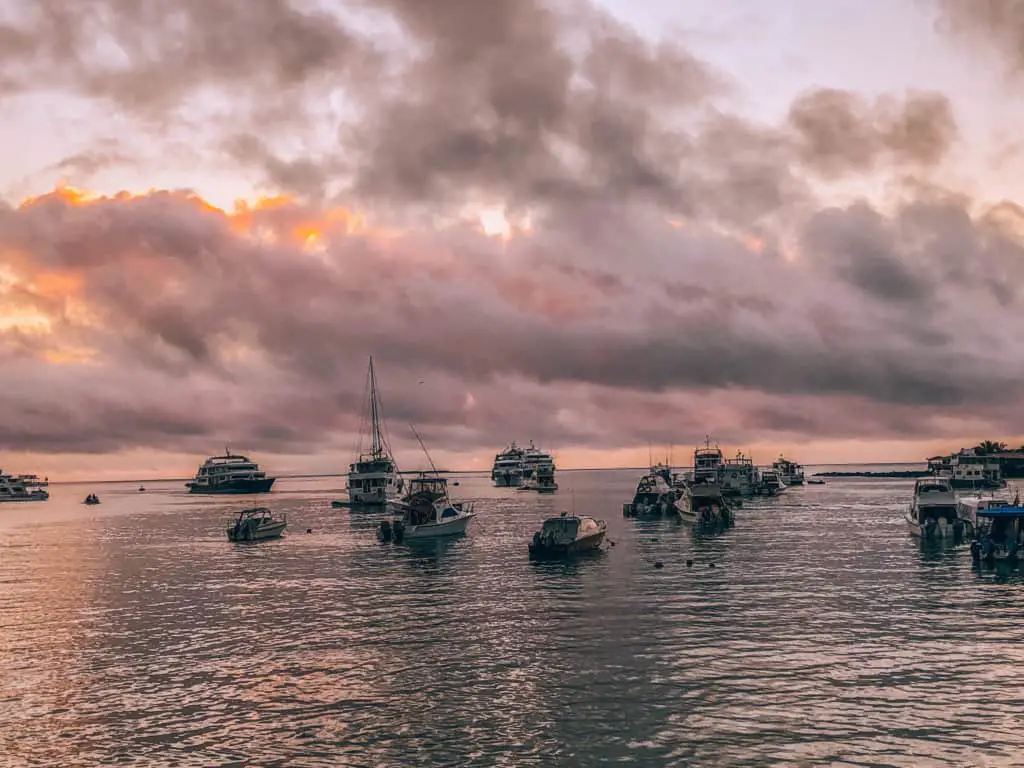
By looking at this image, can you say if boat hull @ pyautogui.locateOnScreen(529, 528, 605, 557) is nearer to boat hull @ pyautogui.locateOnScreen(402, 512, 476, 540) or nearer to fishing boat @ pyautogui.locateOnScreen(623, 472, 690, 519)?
boat hull @ pyautogui.locateOnScreen(402, 512, 476, 540)

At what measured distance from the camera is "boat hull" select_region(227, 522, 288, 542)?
108 meters

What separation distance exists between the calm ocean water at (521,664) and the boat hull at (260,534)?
28656 millimetres

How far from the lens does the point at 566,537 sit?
8038cm

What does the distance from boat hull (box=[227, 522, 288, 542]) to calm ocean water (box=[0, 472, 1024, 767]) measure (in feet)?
94.0

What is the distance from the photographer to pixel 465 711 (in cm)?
3128

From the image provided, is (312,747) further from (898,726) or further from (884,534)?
(884,534)

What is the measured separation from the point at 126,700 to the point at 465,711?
47.3 feet

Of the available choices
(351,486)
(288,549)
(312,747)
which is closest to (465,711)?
(312,747)

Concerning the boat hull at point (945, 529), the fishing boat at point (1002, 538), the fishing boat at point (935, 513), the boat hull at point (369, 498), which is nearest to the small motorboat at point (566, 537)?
the fishing boat at point (1002, 538)

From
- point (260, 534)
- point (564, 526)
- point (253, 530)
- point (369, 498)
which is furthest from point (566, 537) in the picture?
point (369, 498)

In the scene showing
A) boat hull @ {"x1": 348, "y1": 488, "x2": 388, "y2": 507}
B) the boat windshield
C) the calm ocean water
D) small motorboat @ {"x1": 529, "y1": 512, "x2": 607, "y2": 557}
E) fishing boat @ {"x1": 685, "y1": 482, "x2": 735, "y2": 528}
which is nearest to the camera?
the calm ocean water

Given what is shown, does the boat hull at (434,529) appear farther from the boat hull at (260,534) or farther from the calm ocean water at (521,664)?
the boat hull at (260,534)

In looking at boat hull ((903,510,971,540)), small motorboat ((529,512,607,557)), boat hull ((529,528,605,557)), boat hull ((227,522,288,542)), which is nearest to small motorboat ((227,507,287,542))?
boat hull ((227,522,288,542))

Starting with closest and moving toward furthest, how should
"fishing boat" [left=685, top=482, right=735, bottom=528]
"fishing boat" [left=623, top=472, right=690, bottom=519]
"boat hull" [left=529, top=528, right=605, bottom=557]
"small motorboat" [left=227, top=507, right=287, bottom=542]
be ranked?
"boat hull" [left=529, top=528, right=605, bottom=557], "small motorboat" [left=227, top=507, right=287, bottom=542], "fishing boat" [left=685, top=482, right=735, bottom=528], "fishing boat" [left=623, top=472, right=690, bottom=519]
